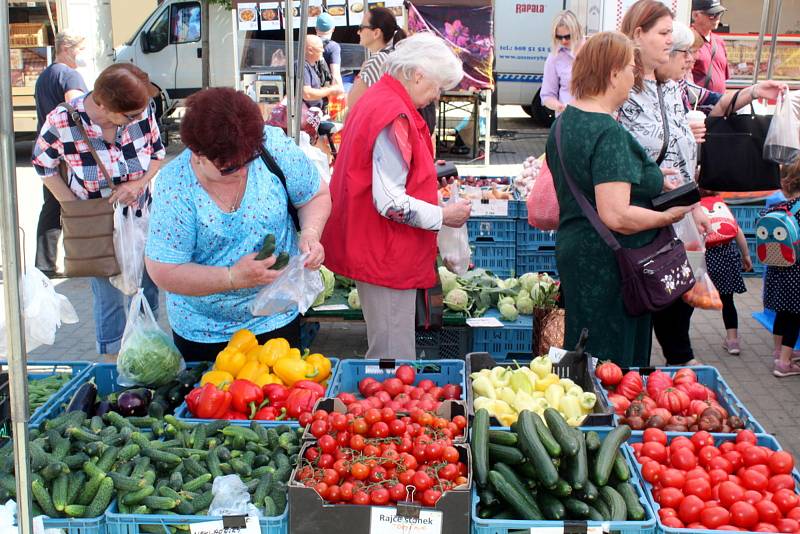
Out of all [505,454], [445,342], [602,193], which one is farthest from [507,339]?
[505,454]

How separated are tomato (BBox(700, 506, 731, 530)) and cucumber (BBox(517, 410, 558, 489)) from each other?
45cm

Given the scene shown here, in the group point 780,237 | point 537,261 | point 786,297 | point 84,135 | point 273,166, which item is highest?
point 273,166

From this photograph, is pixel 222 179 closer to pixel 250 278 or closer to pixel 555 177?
pixel 250 278

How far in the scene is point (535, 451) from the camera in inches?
106

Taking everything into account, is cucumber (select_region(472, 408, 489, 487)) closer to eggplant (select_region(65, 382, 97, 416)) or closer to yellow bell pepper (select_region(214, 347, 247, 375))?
yellow bell pepper (select_region(214, 347, 247, 375))

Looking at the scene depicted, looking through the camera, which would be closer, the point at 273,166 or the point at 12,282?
the point at 12,282

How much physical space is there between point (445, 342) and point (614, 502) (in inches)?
114

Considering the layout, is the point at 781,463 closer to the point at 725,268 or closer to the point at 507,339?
the point at 507,339

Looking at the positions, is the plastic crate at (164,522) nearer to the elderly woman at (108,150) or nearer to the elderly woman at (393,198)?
the elderly woman at (393,198)

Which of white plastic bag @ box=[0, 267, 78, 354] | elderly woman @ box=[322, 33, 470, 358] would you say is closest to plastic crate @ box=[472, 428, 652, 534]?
elderly woman @ box=[322, 33, 470, 358]

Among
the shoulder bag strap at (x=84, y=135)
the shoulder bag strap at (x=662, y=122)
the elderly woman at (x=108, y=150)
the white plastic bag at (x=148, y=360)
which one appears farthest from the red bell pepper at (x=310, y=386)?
the shoulder bag strap at (x=84, y=135)

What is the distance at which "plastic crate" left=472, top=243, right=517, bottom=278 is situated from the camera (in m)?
6.80

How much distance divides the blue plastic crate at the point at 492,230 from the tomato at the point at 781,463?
3976mm

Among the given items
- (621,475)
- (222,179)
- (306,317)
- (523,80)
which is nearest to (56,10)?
(523,80)
